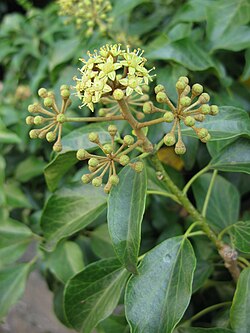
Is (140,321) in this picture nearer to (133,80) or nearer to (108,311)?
(108,311)

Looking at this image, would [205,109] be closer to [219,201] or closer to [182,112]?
[182,112]

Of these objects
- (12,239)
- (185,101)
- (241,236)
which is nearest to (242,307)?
(241,236)

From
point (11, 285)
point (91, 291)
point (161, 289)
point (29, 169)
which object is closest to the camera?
point (161, 289)

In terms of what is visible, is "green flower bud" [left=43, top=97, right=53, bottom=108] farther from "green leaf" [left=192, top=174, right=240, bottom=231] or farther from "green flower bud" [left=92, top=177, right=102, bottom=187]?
"green leaf" [left=192, top=174, right=240, bottom=231]

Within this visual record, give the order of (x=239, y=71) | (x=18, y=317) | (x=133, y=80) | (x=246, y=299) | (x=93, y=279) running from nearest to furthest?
(x=133, y=80) < (x=246, y=299) < (x=93, y=279) < (x=239, y=71) < (x=18, y=317)

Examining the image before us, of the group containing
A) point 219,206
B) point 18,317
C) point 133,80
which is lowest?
point 18,317

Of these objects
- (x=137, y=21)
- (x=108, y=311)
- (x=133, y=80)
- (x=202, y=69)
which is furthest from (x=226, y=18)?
(x=108, y=311)
